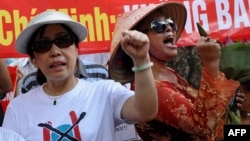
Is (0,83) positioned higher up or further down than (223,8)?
further down

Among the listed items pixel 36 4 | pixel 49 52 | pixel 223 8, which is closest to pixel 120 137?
pixel 49 52

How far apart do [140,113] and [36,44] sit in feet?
1.63

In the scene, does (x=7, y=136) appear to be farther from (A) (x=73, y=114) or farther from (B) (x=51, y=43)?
(B) (x=51, y=43)

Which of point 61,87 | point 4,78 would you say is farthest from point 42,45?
point 4,78

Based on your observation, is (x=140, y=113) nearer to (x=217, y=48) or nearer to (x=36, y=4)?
(x=217, y=48)

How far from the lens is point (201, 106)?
2.10m

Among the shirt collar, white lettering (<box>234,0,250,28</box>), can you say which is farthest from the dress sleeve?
white lettering (<box>234,0,250,28</box>)

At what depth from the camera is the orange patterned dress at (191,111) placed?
2092mm

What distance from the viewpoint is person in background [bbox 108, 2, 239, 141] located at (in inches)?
82.3

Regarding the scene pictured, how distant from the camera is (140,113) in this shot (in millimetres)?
1943

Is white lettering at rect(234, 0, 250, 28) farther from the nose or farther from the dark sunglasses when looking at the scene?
the nose

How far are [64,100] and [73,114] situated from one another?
9cm

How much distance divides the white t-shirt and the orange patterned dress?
19 cm

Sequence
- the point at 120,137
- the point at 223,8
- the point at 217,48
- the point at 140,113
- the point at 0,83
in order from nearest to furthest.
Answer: the point at 140,113
the point at 217,48
the point at 120,137
the point at 0,83
the point at 223,8
